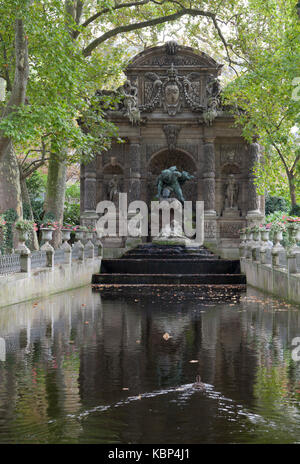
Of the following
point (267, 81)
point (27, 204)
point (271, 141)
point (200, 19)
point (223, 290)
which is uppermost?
point (200, 19)

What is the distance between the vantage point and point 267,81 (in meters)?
23.9

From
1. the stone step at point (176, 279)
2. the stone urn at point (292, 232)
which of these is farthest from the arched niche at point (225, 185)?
the stone urn at point (292, 232)

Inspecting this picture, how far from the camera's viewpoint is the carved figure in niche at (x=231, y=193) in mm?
31750

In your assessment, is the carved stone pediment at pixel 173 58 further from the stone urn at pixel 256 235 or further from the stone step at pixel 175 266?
the stone step at pixel 175 266

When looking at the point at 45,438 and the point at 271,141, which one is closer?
the point at 45,438

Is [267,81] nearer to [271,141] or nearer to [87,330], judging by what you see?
[271,141]

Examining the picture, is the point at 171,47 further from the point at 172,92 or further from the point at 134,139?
the point at 134,139

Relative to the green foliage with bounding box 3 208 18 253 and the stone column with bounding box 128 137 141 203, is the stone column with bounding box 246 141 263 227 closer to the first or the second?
the stone column with bounding box 128 137 141 203

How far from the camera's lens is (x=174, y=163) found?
108 feet

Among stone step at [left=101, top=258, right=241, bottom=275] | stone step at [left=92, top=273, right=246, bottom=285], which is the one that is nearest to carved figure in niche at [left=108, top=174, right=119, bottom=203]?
stone step at [left=101, top=258, right=241, bottom=275]

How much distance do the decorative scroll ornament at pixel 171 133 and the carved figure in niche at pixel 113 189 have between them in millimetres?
3208

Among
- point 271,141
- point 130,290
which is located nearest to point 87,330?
point 130,290

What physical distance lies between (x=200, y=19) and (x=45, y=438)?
27.1 meters

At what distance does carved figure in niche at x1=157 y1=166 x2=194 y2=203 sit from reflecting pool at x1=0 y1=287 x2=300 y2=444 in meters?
15.9
